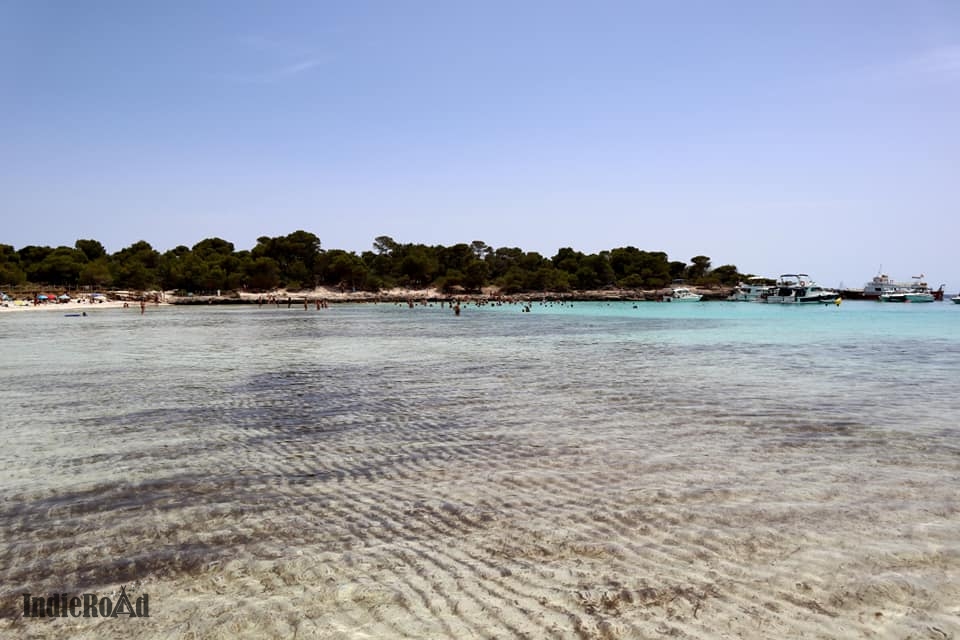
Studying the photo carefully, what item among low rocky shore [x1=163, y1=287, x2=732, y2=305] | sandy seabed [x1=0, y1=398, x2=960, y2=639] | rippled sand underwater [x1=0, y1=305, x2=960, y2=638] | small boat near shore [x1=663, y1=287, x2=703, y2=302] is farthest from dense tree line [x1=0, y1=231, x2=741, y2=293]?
sandy seabed [x1=0, y1=398, x2=960, y2=639]

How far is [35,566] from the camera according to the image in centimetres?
568

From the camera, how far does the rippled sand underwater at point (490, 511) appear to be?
4816mm

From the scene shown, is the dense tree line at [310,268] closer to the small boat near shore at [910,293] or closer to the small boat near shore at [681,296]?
the small boat near shore at [681,296]

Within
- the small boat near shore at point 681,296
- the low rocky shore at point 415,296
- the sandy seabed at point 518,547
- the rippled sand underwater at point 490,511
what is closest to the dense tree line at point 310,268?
the low rocky shore at point 415,296

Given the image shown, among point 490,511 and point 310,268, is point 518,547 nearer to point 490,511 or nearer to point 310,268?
point 490,511

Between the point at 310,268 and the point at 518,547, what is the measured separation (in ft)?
524

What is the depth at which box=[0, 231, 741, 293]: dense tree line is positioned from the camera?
130875mm

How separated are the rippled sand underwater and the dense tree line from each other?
434 feet

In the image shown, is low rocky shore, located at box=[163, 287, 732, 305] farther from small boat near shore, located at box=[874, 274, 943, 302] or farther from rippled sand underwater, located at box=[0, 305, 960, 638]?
rippled sand underwater, located at box=[0, 305, 960, 638]

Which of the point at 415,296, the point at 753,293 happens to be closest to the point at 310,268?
the point at 415,296

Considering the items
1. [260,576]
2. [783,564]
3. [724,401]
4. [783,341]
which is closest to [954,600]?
[783,564]

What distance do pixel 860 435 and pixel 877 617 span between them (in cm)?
779

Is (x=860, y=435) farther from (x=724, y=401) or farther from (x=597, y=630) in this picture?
(x=597, y=630)

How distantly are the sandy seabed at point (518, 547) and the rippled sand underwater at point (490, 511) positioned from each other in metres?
0.03
